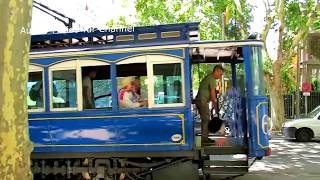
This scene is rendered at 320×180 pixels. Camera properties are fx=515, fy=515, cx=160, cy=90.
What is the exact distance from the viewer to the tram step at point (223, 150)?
8961mm

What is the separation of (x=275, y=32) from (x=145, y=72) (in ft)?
53.2

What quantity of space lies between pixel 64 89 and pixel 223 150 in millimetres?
3055

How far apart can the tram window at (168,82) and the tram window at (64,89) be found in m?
1.50

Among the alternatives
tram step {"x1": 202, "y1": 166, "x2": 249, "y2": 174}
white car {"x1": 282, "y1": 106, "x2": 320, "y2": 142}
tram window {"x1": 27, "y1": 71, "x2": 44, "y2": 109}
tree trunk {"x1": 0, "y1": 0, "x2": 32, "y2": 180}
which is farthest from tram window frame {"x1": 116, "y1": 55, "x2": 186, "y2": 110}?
white car {"x1": 282, "y1": 106, "x2": 320, "y2": 142}

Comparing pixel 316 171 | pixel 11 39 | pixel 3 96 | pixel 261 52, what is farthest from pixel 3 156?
pixel 316 171

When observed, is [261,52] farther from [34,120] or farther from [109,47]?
[34,120]

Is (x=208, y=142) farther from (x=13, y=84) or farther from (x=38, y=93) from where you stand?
(x=13, y=84)

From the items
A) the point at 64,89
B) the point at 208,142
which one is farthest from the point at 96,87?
the point at 208,142

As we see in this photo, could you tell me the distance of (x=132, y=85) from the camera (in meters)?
9.09

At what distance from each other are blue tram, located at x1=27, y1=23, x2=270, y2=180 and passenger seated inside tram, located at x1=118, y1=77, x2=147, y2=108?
0.06 metres

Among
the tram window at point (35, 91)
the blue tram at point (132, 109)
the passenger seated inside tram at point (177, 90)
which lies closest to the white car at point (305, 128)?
the blue tram at point (132, 109)

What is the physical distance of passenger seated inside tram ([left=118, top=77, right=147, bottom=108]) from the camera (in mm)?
9031

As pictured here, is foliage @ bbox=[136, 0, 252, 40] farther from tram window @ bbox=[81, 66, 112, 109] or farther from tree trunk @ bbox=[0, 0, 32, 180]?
tree trunk @ bbox=[0, 0, 32, 180]

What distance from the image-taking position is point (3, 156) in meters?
5.38
